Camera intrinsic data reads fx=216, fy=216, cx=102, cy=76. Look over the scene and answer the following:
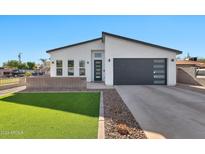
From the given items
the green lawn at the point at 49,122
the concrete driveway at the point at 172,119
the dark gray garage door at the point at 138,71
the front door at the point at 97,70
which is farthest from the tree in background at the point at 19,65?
the concrete driveway at the point at 172,119

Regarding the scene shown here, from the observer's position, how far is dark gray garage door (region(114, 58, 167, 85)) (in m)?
18.0

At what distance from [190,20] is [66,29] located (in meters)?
10.7

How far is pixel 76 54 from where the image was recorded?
Answer: 2103cm

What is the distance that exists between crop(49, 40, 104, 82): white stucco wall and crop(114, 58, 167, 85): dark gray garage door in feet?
12.8

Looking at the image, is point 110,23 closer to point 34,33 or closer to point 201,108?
point 34,33

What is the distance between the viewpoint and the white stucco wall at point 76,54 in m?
21.0

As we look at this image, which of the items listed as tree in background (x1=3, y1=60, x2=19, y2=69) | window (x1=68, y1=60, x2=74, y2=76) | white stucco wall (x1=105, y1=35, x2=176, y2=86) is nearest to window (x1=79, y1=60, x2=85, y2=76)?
window (x1=68, y1=60, x2=74, y2=76)

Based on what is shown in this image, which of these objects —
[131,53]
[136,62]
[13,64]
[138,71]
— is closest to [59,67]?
[131,53]

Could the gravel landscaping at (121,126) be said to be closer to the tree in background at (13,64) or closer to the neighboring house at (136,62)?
the neighboring house at (136,62)

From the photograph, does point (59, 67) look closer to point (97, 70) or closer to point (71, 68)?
point (71, 68)

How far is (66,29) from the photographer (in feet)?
65.5

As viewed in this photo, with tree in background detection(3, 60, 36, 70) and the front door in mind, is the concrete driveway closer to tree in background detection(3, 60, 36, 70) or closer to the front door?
the front door
